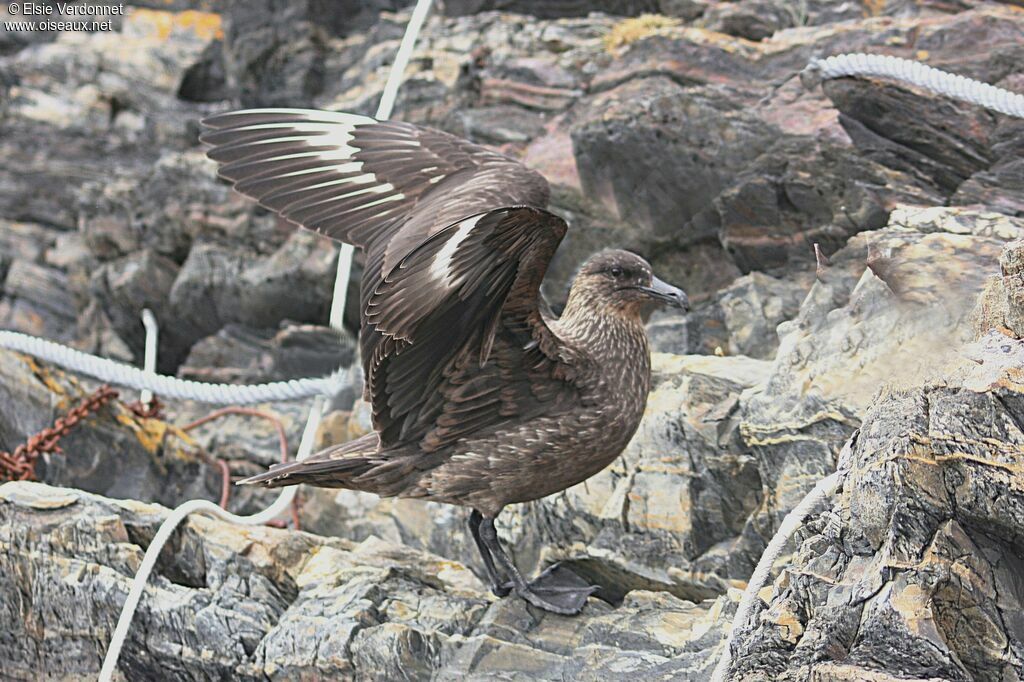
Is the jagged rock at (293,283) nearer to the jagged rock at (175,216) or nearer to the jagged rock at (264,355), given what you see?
the jagged rock at (264,355)

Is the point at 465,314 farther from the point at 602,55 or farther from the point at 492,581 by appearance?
the point at 602,55

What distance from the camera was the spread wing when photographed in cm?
376

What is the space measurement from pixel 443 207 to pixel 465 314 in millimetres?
522

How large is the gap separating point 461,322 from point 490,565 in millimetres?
1089

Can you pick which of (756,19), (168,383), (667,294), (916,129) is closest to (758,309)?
(667,294)

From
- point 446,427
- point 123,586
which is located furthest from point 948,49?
point 123,586

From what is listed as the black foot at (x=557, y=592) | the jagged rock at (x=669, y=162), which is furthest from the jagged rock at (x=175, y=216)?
the black foot at (x=557, y=592)

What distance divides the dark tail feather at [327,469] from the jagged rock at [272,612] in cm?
35

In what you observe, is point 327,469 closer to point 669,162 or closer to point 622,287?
point 622,287

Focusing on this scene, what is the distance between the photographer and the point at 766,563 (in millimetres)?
3357

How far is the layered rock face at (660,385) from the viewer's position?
3.02 metres

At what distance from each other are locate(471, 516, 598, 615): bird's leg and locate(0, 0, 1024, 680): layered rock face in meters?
0.07

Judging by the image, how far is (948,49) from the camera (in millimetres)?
5875

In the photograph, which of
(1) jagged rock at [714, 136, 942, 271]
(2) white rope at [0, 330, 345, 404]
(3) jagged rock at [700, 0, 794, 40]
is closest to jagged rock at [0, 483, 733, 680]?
(2) white rope at [0, 330, 345, 404]
